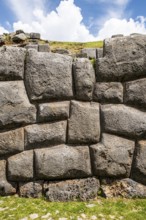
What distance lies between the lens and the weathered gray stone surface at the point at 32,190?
166 inches

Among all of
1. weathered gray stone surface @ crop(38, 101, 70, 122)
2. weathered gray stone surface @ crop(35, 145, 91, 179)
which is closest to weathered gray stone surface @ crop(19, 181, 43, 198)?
weathered gray stone surface @ crop(35, 145, 91, 179)

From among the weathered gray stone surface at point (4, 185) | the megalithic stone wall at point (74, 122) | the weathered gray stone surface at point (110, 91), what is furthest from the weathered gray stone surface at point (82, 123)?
the weathered gray stone surface at point (4, 185)

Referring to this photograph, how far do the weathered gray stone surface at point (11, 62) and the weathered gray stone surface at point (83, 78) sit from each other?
2.49 feet

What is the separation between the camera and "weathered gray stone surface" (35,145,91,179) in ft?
13.7

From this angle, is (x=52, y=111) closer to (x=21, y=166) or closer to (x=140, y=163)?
(x=21, y=166)

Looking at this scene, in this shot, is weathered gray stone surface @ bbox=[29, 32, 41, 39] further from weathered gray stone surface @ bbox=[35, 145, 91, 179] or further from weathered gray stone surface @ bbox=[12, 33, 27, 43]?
weathered gray stone surface @ bbox=[35, 145, 91, 179]

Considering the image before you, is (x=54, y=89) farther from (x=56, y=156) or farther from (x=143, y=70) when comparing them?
(x=143, y=70)

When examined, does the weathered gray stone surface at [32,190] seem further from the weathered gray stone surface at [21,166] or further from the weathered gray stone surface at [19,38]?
the weathered gray stone surface at [19,38]

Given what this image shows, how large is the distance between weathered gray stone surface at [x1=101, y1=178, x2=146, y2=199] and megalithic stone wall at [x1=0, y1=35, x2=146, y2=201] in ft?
0.04

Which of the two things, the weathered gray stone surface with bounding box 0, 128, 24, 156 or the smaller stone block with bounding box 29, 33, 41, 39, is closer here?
the weathered gray stone surface with bounding box 0, 128, 24, 156

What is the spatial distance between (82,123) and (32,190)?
3.85ft

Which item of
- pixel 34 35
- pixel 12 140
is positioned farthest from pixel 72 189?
pixel 34 35

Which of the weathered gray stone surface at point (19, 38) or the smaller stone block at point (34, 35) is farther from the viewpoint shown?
the smaller stone block at point (34, 35)

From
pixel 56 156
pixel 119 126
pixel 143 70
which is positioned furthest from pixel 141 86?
pixel 56 156
